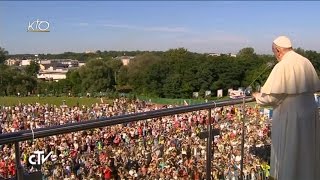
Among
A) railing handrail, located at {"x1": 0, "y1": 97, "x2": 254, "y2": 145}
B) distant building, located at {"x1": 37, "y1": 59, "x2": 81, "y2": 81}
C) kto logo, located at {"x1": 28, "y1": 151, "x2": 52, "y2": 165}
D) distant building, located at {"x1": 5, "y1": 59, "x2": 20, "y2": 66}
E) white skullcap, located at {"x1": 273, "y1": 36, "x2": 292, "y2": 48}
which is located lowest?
distant building, located at {"x1": 37, "y1": 59, "x2": 81, "y2": 81}

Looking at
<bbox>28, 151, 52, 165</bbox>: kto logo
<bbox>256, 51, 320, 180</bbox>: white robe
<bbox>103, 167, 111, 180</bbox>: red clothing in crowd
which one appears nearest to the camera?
<bbox>28, 151, 52, 165</bbox>: kto logo

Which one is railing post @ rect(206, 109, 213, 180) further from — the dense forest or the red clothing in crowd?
the dense forest

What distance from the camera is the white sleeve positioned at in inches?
164

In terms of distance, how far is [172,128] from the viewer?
4.41 meters

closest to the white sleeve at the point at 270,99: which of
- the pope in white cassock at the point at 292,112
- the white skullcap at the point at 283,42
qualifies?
the pope in white cassock at the point at 292,112

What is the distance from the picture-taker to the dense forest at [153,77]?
→ 85.0m

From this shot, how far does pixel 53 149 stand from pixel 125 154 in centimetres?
75

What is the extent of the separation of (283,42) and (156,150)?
1.55 m

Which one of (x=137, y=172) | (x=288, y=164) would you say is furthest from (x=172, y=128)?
(x=288, y=164)

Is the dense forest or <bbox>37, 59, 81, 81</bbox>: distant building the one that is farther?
<bbox>37, 59, 81, 81</bbox>: distant building

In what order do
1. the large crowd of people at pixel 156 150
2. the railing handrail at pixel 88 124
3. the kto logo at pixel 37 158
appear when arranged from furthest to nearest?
1. the large crowd of people at pixel 156 150
2. the kto logo at pixel 37 158
3. the railing handrail at pixel 88 124

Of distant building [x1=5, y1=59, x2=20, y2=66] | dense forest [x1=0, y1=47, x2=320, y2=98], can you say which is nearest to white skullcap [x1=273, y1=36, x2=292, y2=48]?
dense forest [x1=0, y1=47, x2=320, y2=98]

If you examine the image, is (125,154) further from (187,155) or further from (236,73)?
(236,73)

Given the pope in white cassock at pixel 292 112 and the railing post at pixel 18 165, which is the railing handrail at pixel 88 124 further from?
the pope in white cassock at pixel 292 112
